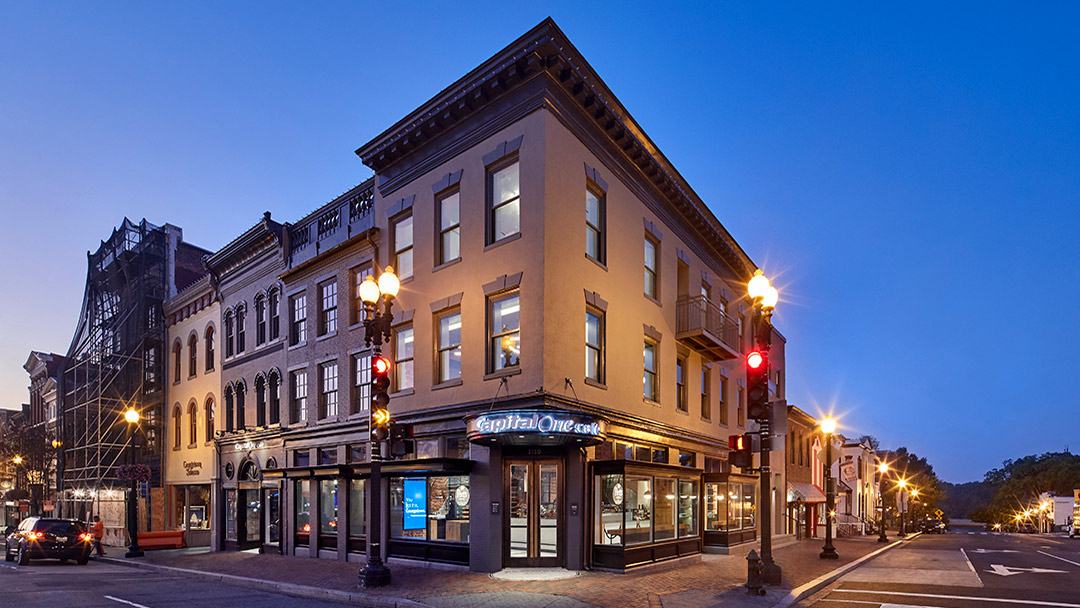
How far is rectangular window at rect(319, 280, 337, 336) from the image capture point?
24094mm

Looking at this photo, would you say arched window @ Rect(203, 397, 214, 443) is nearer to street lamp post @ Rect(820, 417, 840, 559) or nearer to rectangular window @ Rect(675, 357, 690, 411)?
rectangular window @ Rect(675, 357, 690, 411)

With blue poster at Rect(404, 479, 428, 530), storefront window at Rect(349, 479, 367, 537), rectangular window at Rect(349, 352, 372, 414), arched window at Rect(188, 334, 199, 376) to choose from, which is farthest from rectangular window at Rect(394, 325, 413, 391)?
arched window at Rect(188, 334, 199, 376)

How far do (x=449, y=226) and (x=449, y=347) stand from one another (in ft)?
11.4

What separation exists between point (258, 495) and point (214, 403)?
615 cm

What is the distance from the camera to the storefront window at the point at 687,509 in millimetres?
20252

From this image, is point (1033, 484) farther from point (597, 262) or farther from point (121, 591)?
point (121, 591)

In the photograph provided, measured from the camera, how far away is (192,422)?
32469 mm

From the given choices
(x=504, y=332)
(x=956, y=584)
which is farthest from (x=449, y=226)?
(x=956, y=584)

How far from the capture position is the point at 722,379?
94.6 feet

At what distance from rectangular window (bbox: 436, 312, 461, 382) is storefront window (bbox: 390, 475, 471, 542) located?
2776mm

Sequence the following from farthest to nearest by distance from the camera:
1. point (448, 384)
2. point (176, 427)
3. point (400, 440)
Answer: point (176, 427) < point (448, 384) < point (400, 440)

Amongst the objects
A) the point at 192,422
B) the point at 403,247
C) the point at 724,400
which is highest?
the point at 403,247

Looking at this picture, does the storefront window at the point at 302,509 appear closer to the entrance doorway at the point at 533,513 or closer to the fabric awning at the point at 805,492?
the entrance doorway at the point at 533,513

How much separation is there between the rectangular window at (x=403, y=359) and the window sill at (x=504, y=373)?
368 cm
